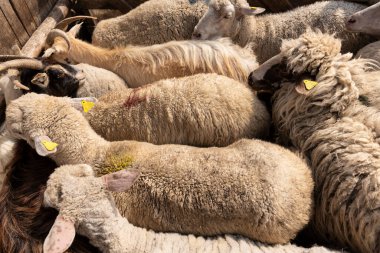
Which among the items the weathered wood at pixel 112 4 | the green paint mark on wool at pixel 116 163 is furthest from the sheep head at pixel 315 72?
the weathered wood at pixel 112 4

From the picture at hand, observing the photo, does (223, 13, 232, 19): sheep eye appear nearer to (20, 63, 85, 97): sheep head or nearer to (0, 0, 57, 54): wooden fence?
(20, 63, 85, 97): sheep head

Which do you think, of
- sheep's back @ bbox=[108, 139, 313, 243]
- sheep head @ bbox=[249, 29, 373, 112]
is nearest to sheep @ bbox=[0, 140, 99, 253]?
sheep's back @ bbox=[108, 139, 313, 243]

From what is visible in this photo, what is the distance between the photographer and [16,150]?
3107mm

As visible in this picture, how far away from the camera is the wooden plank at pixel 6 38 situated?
4559 mm

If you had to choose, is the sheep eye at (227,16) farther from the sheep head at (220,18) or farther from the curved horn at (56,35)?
the curved horn at (56,35)

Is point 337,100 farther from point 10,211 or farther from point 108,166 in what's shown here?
point 10,211

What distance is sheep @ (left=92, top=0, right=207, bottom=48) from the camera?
475cm

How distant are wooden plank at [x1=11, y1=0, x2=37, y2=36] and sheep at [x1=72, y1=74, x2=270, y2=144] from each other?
2.32 metres

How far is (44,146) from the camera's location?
2.78 meters

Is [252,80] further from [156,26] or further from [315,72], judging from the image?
[156,26]

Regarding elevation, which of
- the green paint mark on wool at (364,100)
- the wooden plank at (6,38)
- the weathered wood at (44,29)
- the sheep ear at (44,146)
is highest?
the sheep ear at (44,146)

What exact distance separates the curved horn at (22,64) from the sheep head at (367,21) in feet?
10.6

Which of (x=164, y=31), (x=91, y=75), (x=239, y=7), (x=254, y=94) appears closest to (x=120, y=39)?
(x=164, y=31)

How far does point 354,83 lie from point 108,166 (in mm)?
2086
